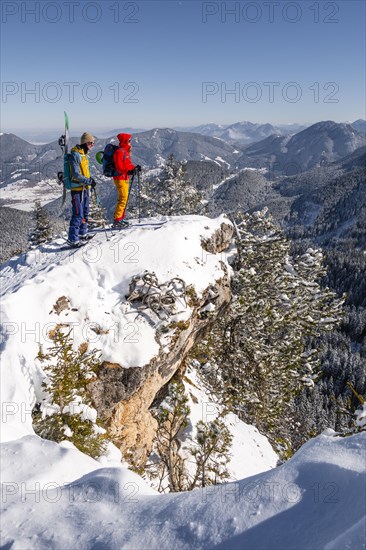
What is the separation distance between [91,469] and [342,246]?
21354 centimetres

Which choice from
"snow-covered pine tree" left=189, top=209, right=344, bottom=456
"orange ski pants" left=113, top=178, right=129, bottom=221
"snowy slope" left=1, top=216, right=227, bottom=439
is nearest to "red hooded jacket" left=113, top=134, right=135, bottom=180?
"orange ski pants" left=113, top=178, right=129, bottom=221

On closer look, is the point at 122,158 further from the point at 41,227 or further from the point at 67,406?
the point at 41,227

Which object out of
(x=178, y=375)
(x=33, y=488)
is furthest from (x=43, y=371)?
(x=178, y=375)

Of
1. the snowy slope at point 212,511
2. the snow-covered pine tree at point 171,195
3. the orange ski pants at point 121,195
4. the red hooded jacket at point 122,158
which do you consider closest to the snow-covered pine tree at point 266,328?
the orange ski pants at point 121,195

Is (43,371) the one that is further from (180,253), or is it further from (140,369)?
(180,253)

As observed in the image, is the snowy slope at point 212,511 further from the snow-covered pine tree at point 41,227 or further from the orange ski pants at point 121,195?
the snow-covered pine tree at point 41,227

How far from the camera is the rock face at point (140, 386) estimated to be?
7.62m

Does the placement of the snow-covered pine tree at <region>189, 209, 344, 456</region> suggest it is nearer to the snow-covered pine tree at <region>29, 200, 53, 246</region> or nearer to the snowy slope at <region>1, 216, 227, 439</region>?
the snowy slope at <region>1, 216, 227, 439</region>

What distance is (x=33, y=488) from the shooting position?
159 inches

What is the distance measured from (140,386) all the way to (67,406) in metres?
2.10

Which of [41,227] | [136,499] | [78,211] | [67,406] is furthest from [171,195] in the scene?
[136,499]

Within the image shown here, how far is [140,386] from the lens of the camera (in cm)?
828

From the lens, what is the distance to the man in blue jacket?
9891mm

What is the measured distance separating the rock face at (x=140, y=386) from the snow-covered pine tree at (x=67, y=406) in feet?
1.77
